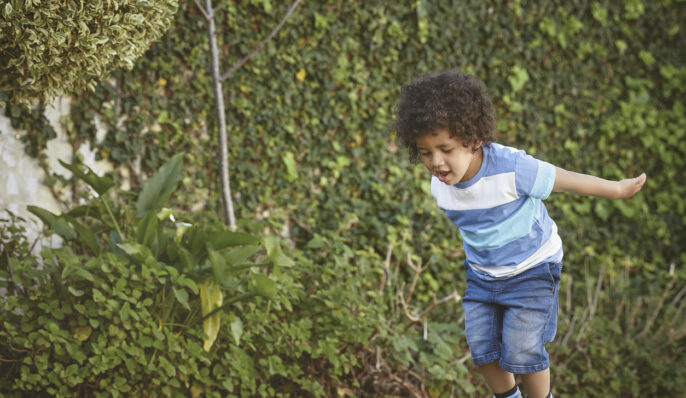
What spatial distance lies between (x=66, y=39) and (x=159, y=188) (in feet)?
2.96

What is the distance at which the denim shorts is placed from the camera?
2.51 meters

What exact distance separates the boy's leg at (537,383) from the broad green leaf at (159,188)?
6.02 feet

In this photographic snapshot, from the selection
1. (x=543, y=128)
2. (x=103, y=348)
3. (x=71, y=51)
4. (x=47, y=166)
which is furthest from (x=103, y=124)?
(x=543, y=128)

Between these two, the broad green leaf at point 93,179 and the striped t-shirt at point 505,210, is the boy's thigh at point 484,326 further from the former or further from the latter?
the broad green leaf at point 93,179

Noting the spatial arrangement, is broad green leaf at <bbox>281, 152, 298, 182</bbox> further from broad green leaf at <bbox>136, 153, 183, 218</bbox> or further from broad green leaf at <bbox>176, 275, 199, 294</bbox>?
broad green leaf at <bbox>176, 275, 199, 294</bbox>

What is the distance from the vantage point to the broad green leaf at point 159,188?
3.20 metres

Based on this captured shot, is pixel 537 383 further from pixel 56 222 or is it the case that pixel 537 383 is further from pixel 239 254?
pixel 56 222

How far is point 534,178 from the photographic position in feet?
7.84

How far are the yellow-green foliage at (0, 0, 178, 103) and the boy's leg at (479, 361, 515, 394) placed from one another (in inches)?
76.8

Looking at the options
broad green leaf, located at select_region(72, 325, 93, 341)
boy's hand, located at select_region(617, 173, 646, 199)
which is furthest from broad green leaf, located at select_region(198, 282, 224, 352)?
boy's hand, located at select_region(617, 173, 646, 199)

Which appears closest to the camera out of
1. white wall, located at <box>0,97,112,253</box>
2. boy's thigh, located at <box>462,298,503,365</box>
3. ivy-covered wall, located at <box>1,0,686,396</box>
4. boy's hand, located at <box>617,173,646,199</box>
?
boy's hand, located at <box>617,173,646,199</box>

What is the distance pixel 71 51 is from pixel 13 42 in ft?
0.67

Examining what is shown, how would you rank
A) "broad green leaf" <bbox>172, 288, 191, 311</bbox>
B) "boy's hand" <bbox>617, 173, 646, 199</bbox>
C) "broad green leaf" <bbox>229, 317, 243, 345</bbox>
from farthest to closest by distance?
1. "broad green leaf" <bbox>229, 317, 243, 345</bbox>
2. "broad green leaf" <bbox>172, 288, 191, 311</bbox>
3. "boy's hand" <bbox>617, 173, 646, 199</bbox>

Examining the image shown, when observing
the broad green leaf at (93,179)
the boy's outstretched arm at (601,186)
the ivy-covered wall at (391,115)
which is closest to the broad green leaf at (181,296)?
the broad green leaf at (93,179)
